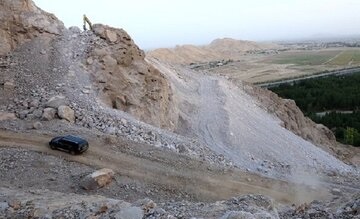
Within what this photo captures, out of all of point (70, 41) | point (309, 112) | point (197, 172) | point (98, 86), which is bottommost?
point (309, 112)

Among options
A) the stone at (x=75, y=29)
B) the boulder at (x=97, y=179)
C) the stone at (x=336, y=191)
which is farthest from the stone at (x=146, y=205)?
the stone at (x=75, y=29)

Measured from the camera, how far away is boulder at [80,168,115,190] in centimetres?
1911

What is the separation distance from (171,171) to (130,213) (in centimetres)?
955

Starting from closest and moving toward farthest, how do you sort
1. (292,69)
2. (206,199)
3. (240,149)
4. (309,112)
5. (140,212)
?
(140,212), (206,199), (240,149), (309,112), (292,69)

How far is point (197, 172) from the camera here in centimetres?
2280

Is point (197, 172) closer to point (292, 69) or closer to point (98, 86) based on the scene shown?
point (98, 86)

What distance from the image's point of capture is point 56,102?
2498cm

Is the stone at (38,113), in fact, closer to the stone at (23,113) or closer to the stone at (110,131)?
the stone at (23,113)

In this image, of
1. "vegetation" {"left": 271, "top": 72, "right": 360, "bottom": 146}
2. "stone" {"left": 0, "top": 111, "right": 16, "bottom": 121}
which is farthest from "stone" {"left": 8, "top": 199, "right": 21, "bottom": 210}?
"vegetation" {"left": 271, "top": 72, "right": 360, "bottom": 146}

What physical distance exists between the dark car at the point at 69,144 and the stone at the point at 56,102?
338 cm

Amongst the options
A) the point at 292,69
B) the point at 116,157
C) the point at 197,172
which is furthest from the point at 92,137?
the point at 292,69

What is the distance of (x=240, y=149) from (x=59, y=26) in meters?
14.2

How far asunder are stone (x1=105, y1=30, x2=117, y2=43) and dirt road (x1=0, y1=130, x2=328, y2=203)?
31.2 ft

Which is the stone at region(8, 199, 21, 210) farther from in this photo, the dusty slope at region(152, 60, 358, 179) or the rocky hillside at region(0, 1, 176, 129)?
the dusty slope at region(152, 60, 358, 179)
